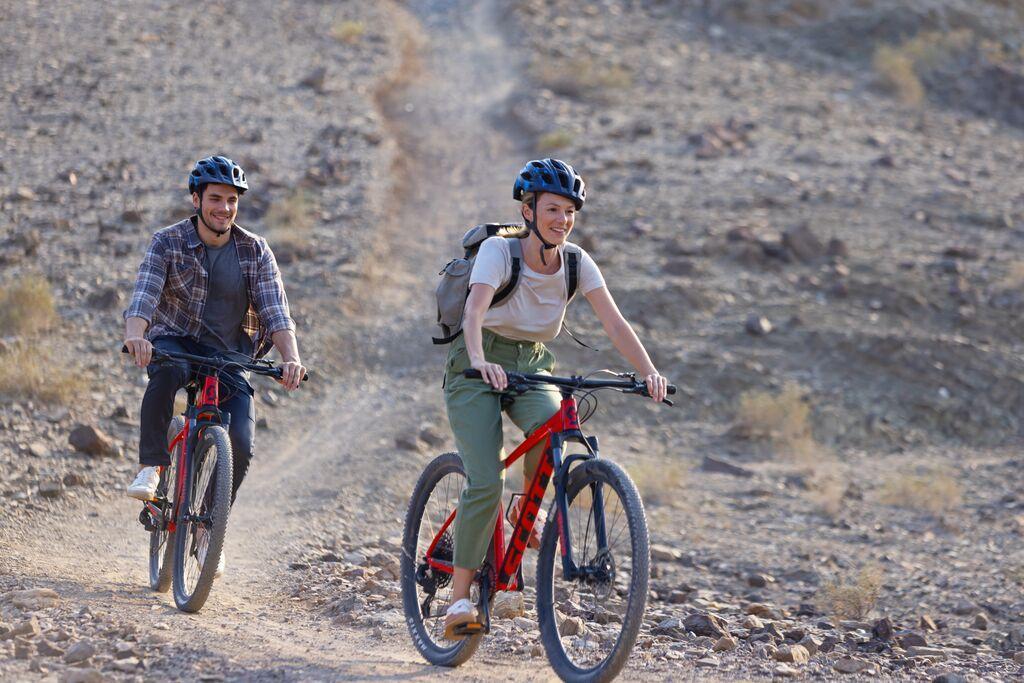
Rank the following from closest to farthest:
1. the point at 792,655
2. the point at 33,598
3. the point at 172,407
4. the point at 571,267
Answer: the point at 571,267
the point at 33,598
the point at 792,655
the point at 172,407

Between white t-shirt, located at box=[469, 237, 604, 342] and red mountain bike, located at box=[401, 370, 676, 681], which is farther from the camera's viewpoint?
white t-shirt, located at box=[469, 237, 604, 342]

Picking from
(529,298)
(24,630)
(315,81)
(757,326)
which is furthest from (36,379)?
(315,81)

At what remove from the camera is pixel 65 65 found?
24047mm

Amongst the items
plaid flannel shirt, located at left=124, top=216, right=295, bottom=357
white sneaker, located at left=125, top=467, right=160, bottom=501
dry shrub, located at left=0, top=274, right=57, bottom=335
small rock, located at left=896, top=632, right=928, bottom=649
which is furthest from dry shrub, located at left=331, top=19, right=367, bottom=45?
small rock, located at left=896, top=632, right=928, bottom=649

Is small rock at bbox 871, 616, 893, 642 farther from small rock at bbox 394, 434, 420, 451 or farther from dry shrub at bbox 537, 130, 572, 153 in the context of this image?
dry shrub at bbox 537, 130, 572, 153

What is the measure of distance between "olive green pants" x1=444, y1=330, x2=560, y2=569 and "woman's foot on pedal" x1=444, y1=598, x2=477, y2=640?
17 cm

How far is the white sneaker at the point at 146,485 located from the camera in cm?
623

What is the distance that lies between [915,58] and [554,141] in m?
11.6

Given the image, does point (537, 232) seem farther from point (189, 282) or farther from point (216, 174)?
point (189, 282)

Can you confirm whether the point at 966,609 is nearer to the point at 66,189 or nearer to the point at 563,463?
the point at 563,463

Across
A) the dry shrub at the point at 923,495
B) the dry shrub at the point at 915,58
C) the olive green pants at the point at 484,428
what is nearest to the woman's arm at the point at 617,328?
the olive green pants at the point at 484,428

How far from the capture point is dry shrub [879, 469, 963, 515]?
1073cm

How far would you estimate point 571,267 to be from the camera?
4996 millimetres

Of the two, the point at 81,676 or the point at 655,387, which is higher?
the point at 655,387
